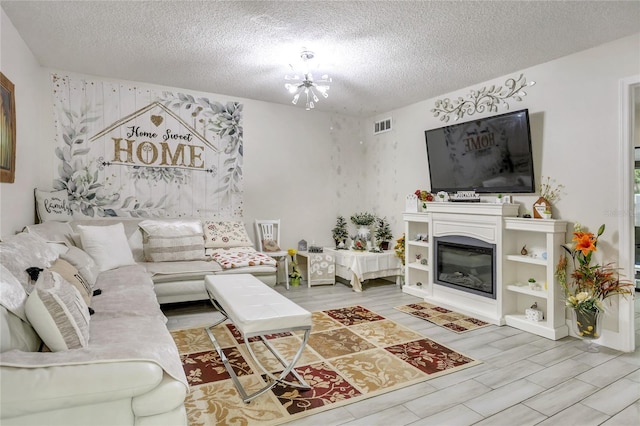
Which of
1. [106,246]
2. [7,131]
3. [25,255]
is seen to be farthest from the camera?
[106,246]

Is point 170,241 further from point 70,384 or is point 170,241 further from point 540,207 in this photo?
point 540,207

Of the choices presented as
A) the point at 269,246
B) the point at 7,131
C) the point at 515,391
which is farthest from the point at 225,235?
the point at 515,391

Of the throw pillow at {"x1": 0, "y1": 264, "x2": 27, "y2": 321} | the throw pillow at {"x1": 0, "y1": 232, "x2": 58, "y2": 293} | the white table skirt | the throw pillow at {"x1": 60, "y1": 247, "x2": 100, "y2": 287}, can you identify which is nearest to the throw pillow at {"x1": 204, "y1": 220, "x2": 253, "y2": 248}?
the white table skirt

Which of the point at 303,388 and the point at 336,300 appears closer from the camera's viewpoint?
the point at 303,388

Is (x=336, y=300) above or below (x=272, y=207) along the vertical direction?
below

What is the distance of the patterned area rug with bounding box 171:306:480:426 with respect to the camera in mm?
2074

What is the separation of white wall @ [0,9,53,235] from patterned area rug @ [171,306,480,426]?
1743 millimetres

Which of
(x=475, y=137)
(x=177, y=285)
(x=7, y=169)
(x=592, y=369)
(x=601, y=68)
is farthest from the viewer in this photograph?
(x=475, y=137)

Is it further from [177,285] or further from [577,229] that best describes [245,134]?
[577,229]

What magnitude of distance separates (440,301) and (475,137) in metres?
1.90

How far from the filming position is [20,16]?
274cm

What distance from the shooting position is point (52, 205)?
12.3 ft

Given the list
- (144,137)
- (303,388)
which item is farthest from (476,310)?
(144,137)

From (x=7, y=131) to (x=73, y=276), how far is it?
1.35 metres
